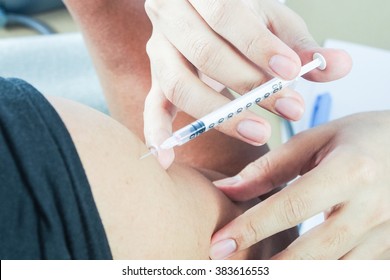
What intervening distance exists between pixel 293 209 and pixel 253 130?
0.30ft

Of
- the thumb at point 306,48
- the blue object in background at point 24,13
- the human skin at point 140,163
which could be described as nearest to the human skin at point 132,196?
the human skin at point 140,163

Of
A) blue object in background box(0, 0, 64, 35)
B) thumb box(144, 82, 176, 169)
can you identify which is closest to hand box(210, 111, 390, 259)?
thumb box(144, 82, 176, 169)

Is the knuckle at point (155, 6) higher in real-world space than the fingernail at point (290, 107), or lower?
higher

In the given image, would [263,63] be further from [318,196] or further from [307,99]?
[307,99]

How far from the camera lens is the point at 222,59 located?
503mm

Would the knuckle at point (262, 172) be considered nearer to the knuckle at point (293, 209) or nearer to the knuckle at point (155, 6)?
the knuckle at point (293, 209)

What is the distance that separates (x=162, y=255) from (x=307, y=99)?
0.68 m

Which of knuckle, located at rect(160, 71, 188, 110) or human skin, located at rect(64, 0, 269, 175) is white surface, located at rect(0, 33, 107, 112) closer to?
human skin, located at rect(64, 0, 269, 175)

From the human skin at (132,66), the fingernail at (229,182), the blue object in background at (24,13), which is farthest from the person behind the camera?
the blue object in background at (24,13)

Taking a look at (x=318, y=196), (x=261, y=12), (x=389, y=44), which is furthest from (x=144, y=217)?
(x=389, y=44)

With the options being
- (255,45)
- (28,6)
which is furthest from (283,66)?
(28,6)

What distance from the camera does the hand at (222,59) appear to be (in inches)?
18.9

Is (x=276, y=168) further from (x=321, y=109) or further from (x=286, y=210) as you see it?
(x=321, y=109)

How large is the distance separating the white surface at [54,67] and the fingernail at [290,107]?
1.70 feet
